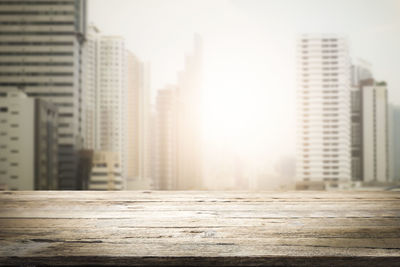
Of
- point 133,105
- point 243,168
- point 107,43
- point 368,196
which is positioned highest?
point 107,43

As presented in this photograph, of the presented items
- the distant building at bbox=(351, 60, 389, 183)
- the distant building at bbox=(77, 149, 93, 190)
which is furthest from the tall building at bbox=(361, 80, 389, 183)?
the distant building at bbox=(77, 149, 93, 190)

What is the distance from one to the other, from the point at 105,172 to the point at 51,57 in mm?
24165

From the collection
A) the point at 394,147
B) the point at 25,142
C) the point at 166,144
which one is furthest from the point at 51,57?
the point at 394,147

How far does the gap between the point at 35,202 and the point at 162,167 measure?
417 feet

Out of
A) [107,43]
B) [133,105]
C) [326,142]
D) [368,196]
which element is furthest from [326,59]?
[368,196]

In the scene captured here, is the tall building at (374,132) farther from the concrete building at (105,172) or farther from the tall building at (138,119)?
the tall building at (138,119)

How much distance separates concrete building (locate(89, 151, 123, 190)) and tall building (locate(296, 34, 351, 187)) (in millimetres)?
47799

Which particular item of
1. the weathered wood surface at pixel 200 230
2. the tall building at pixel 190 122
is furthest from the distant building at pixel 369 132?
the weathered wood surface at pixel 200 230

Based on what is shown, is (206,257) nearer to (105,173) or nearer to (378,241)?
(378,241)

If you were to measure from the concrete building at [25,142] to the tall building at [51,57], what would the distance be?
1245 cm

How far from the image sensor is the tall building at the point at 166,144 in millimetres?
128500

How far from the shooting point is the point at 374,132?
101 metres

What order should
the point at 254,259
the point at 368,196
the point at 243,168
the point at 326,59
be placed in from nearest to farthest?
the point at 254,259 < the point at 368,196 < the point at 326,59 < the point at 243,168

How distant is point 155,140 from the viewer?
131750 mm
